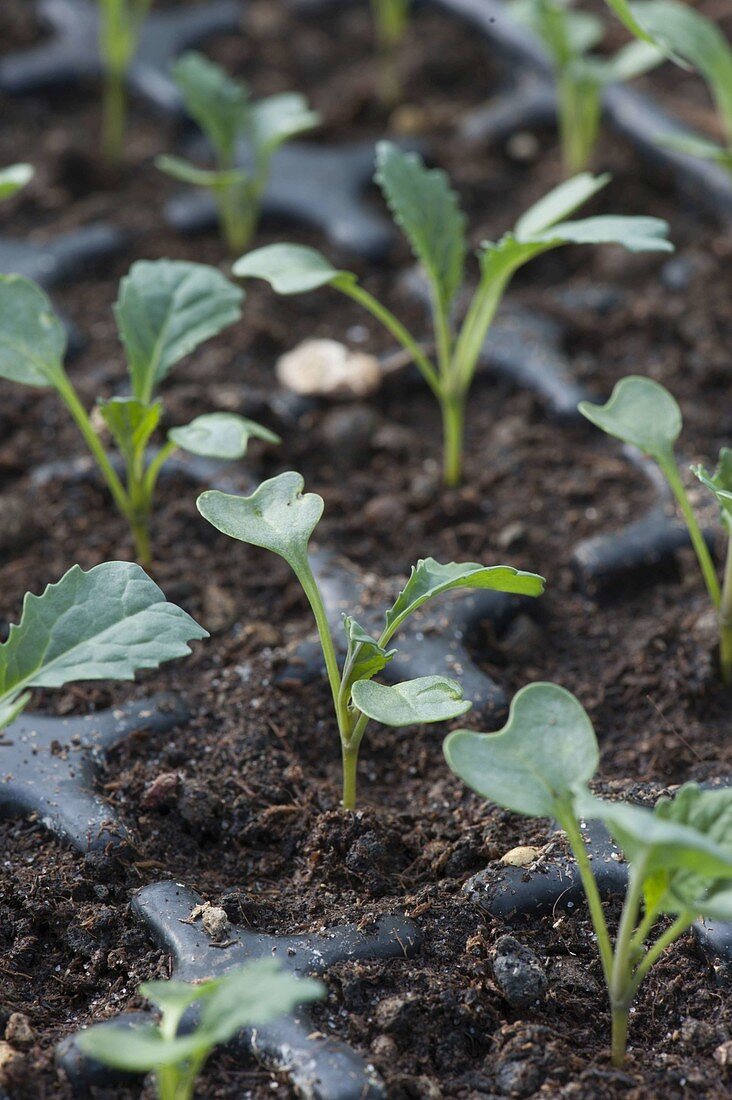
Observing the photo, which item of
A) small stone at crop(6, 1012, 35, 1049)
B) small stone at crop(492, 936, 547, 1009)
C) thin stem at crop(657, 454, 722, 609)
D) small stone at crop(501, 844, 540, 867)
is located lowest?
small stone at crop(501, 844, 540, 867)

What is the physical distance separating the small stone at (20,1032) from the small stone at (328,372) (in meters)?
0.97

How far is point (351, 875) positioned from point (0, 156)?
1.62m

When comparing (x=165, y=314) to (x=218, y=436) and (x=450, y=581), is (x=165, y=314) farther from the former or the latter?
(x=450, y=581)

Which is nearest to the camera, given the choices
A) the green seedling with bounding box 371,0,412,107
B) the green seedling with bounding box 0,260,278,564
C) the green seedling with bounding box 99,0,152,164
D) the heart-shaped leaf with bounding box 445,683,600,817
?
the heart-shaped leaf with bounding box 445,683,600,817

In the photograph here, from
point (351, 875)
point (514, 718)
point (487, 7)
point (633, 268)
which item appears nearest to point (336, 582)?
point (351, 875)

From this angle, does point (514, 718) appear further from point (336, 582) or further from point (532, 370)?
point (532, 370)

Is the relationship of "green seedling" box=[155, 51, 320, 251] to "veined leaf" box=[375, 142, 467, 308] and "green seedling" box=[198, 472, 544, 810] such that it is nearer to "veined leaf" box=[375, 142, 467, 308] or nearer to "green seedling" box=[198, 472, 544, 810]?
"veined leaf" box=[375, 142, 467, 308]

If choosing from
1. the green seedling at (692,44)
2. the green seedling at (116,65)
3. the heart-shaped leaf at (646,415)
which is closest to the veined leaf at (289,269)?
the heart-shaped leaf at (646,415)

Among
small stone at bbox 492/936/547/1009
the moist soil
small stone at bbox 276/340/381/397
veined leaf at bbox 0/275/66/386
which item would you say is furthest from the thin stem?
veined leaf at bbox 0/275/66/386

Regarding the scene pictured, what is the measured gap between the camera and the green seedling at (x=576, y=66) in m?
1.92

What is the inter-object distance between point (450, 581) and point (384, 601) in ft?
1.14

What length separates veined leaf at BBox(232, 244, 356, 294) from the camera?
133 cm

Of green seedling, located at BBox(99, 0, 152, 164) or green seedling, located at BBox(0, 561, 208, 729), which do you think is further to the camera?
green seedling, located at BBox(99, 0, 152, 164)

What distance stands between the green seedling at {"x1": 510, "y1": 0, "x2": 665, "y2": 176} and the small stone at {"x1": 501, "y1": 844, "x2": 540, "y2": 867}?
1315mm
